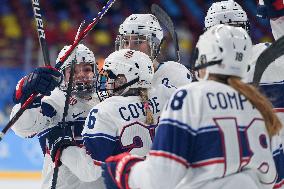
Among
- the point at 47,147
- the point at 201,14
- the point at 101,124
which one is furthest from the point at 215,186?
the point at 201,14

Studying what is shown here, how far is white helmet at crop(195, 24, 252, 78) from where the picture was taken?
1835 mm

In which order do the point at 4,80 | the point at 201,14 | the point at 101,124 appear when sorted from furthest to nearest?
the point at 201,14
the point at 4,80
the point at 101,124

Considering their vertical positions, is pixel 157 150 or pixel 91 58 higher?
pixel 91 58

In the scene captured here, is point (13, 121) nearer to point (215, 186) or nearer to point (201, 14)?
point (215, 186)

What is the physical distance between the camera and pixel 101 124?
2510 millimetres

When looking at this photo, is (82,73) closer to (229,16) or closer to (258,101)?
(229,16)

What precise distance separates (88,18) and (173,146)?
6.51 m

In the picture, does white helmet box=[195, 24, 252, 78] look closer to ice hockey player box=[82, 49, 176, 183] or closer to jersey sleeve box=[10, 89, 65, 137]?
ice hockey player box=[82, 49, 176, 183]

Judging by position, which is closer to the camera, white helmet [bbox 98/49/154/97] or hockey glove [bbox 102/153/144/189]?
hockey glove [bbox 102/153/144/189]

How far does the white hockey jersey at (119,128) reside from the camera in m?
2.51

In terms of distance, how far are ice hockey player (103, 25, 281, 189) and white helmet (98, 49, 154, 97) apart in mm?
743

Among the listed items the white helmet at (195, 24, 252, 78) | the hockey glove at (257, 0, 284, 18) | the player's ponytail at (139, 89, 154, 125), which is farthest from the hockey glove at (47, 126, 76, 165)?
the white helmet at (195, 24, 252, 78)

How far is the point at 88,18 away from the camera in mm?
8125

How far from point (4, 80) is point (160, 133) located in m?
5.71
